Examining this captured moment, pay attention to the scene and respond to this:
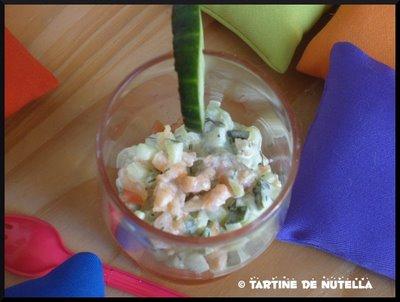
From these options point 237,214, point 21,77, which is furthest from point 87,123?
point 237,214

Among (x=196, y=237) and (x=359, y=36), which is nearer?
(x=196, y=237)

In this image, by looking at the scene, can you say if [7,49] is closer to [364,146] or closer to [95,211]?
[95,211]

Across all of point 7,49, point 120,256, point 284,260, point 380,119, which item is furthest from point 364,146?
point 7,49

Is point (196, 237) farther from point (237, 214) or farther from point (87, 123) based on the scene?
point (87, 123)

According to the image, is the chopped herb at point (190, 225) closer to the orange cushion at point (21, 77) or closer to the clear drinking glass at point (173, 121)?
the clear drinking glass at point (173, 121)

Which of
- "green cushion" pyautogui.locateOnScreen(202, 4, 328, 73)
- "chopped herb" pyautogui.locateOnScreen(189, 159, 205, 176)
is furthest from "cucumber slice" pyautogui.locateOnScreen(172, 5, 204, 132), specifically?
"green cushion" pyautogui.locateOnScreen(202, 4, 328, 73)

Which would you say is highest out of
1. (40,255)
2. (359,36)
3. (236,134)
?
(359,36)

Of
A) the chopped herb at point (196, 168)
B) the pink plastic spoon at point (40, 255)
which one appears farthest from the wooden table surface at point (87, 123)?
the chopped herb at point (196, 168)
